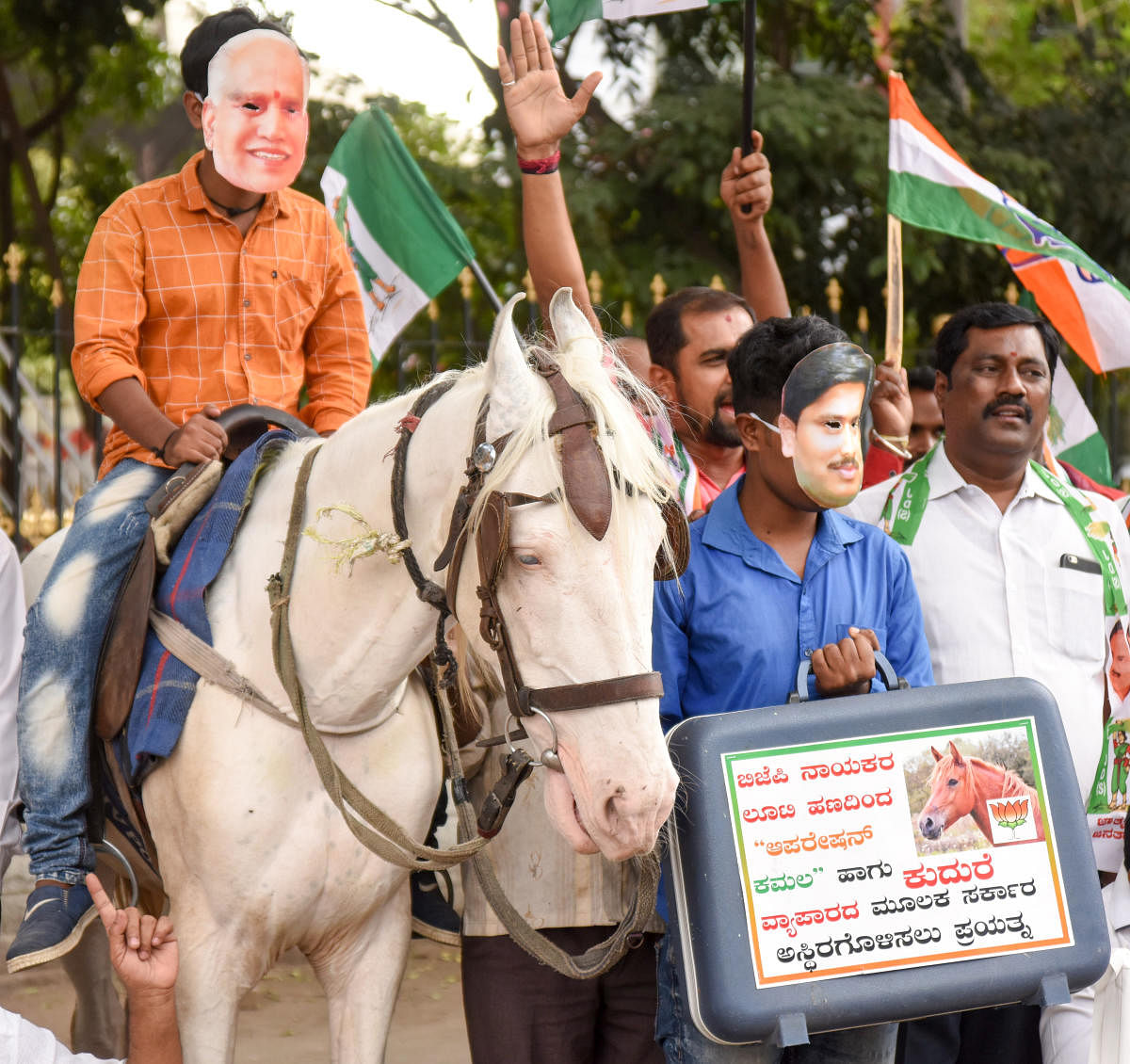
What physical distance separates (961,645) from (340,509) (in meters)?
1.58

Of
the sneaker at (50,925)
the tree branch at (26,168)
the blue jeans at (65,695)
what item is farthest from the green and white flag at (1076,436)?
the tree branch at (26,168)

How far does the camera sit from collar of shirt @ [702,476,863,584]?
9.66 feet

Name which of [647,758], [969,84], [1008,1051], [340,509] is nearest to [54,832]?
[340,509]

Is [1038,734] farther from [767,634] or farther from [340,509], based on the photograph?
[340,509]

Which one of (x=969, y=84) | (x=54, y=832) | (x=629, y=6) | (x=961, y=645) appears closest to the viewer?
(x=54, y=832)

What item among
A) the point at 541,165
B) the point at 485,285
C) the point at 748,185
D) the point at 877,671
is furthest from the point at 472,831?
the point at 485,285

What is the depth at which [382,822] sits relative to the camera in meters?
2.91

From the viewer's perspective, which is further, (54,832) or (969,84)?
(969,84)

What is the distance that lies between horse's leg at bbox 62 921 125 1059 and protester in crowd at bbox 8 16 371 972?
1.47 metres

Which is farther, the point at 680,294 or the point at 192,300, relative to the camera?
the point at 680,294

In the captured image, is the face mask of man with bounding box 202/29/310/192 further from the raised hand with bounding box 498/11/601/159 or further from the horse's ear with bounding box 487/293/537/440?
the horse's ear with bounding box 487/293/537/440

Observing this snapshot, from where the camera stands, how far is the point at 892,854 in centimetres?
268

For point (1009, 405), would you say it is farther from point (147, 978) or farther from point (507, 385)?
point (147, 978)

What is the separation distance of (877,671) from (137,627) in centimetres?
158
